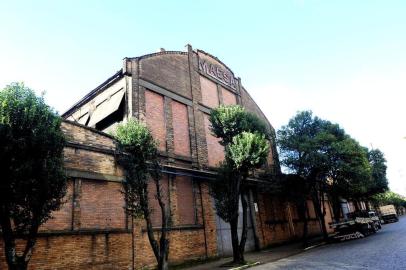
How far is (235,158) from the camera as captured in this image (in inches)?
543

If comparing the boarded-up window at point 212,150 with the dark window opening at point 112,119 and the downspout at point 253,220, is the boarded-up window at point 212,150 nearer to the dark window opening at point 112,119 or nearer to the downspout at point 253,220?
the downspout at point 253,220

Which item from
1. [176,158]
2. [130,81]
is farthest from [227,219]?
[130,81]

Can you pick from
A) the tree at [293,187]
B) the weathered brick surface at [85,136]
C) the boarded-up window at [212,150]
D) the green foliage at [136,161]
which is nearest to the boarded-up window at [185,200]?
the boarded-up window at [212,150]

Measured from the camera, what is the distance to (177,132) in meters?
17.0

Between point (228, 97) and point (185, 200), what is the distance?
32.3 ft

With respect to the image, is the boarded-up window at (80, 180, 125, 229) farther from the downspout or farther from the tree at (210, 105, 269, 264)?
the downspout

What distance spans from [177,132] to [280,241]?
11.6 metres

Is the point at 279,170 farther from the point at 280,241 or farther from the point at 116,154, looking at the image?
the point at 116,154

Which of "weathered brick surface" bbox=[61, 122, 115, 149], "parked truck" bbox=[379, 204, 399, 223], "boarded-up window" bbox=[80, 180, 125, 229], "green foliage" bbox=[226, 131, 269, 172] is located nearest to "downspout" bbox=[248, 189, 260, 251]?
"green foliage" bbox=[226, 131, 269, 172]

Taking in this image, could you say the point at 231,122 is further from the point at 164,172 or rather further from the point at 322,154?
the point at 322,154

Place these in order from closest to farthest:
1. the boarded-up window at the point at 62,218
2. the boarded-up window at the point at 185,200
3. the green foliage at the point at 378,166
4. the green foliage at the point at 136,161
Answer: the boarded-up window at the point at 62,218, the green foliage at the point at 136,161, the boarded-up window at the point at 185,200, the green foliage at the point at 378,166

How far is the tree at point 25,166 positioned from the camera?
293 inches

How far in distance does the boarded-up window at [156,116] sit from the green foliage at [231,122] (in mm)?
2833

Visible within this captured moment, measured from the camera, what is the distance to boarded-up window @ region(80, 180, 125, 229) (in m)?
11.4
